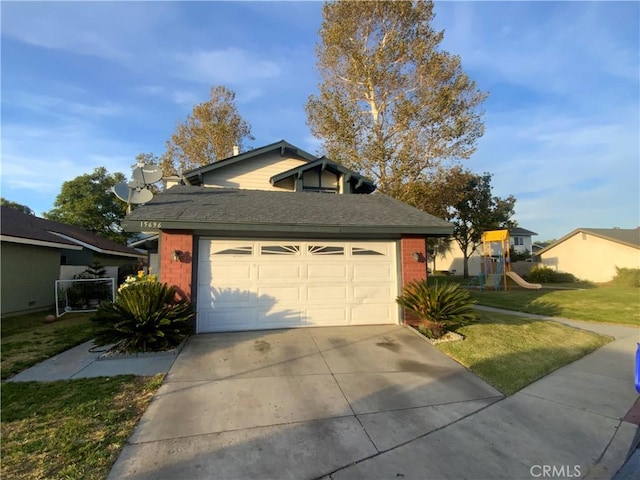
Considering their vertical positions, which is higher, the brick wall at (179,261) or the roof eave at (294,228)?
the roof eave at (294,228)

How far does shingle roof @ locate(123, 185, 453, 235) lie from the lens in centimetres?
761

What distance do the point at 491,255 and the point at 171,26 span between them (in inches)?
919

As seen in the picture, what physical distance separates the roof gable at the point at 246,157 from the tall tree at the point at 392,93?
4.77 m

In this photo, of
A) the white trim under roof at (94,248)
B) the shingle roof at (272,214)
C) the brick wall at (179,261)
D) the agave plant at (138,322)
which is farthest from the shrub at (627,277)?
the white trim under roof at (94,248)

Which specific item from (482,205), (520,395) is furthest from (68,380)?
(482,205)

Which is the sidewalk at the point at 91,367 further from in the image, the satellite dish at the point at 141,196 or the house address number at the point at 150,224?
the satellite dish at the point at 141,196

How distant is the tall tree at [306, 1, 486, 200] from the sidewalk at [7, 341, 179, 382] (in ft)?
48.8

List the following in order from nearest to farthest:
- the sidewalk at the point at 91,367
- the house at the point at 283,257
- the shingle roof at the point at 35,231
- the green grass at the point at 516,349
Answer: the sidewalk at the point at 91,367
the green grass at the point at 516,349
the house at the point at 283,257
the shingle roof at the point at 35,231

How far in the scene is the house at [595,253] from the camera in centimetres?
2502

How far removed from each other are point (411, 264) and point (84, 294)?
39.3ft

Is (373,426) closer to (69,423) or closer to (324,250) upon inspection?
(69,423)

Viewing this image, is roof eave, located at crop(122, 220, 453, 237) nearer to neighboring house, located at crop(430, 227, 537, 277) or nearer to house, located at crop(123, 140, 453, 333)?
house, located at crop(123, 140, 453, 333)

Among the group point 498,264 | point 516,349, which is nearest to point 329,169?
point 516,349

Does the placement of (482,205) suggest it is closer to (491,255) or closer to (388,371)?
(491,255)
